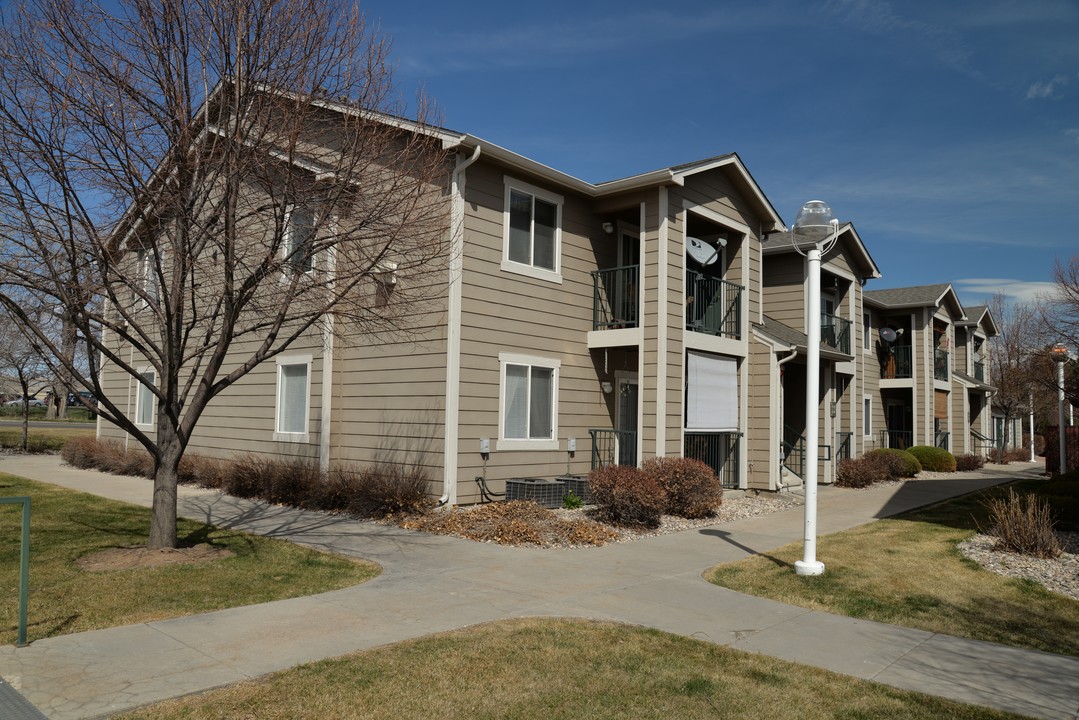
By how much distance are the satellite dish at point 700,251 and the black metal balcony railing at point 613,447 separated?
13.7 feet

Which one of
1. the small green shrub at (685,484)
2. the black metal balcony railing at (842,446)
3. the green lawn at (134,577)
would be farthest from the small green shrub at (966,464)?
the green lawn at (134,577)


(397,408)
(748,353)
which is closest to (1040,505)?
(748,353)

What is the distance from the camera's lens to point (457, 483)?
497 inches

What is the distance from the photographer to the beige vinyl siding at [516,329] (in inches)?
509

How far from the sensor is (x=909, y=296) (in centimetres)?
2956

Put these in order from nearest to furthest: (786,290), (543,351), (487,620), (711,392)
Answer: (487,620)
(543,351)
(711,392)
(786,290)

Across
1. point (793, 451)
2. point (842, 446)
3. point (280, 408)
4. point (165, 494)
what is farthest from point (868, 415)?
point (165, 494)

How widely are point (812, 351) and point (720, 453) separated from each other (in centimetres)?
883

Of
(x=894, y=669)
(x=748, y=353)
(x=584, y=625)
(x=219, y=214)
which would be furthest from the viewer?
(x=748, y=353)

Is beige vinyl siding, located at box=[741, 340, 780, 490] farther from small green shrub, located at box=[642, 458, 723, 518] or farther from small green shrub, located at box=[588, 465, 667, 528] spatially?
small green shrub, located at box=[588, 465, 667, 528]

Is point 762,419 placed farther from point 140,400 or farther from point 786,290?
point 140,400

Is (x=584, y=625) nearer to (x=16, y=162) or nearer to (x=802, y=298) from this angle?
(x=16, y=162)

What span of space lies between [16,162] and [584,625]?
7.37 m

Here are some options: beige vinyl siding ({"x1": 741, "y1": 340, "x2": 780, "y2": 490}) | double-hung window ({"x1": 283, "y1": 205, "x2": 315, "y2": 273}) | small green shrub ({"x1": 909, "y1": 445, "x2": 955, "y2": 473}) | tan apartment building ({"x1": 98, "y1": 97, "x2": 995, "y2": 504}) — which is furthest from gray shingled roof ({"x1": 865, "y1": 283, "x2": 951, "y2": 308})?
double-hung window ({"x1": 283, "y1": 205, "x2": 315, "y2": 273})
